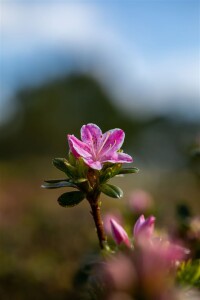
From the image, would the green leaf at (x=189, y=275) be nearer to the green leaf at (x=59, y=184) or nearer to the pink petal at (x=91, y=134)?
the green leaf at (x=59, y=184)

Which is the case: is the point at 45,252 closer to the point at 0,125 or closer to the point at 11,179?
the point at 11,179

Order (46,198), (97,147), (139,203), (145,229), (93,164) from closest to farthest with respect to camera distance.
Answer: (145,229), (93,164), (97,147), (139,203), (46,198)

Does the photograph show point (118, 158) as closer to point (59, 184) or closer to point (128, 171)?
point (128, 171)

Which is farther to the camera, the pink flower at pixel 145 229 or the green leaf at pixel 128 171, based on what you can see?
the green leaf at pixel 128 171

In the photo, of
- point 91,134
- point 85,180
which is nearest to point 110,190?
point 85,180

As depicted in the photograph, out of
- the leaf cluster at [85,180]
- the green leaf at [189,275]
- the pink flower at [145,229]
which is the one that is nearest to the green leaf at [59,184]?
the leaf cluster at [85,180]

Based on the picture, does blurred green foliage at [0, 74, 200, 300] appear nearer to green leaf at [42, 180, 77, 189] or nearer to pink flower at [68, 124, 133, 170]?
pink flower at [68, 124, 133, 170]

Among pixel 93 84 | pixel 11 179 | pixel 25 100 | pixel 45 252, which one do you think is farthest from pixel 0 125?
pixel 45 252

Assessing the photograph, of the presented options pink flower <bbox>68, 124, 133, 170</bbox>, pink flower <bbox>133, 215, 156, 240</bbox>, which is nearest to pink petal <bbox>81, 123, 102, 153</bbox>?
pink flower <bbox>68, 124, 133, 170</bbox>
